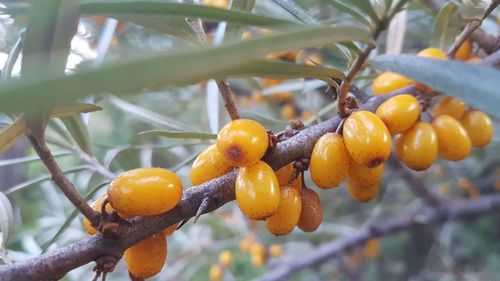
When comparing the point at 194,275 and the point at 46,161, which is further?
the point at 194,275

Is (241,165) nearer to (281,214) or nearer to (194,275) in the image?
(281,214)

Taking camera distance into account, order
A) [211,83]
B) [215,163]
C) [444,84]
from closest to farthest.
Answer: [444,84] < [215,163] < [211,83]

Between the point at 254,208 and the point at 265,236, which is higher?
the point at 254,208

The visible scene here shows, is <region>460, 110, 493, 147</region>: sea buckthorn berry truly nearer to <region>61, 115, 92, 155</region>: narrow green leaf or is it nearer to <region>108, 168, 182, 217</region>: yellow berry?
<region>108, 168, 182, 217</region>: yellow berry

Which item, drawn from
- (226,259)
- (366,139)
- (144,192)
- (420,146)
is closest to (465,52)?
(420,146)

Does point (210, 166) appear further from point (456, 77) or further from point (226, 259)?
point (226, 259)

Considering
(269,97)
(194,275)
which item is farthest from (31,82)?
(194,275)

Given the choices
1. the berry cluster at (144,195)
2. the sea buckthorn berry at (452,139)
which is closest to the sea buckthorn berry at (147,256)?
the berry cluster at (144,195)

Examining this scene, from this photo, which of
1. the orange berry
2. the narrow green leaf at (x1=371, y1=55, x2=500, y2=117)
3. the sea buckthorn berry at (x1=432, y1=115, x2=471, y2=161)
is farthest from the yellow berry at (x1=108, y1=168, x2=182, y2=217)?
the orange berry

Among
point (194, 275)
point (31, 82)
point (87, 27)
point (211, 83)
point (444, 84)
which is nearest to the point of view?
point (31, 82)
